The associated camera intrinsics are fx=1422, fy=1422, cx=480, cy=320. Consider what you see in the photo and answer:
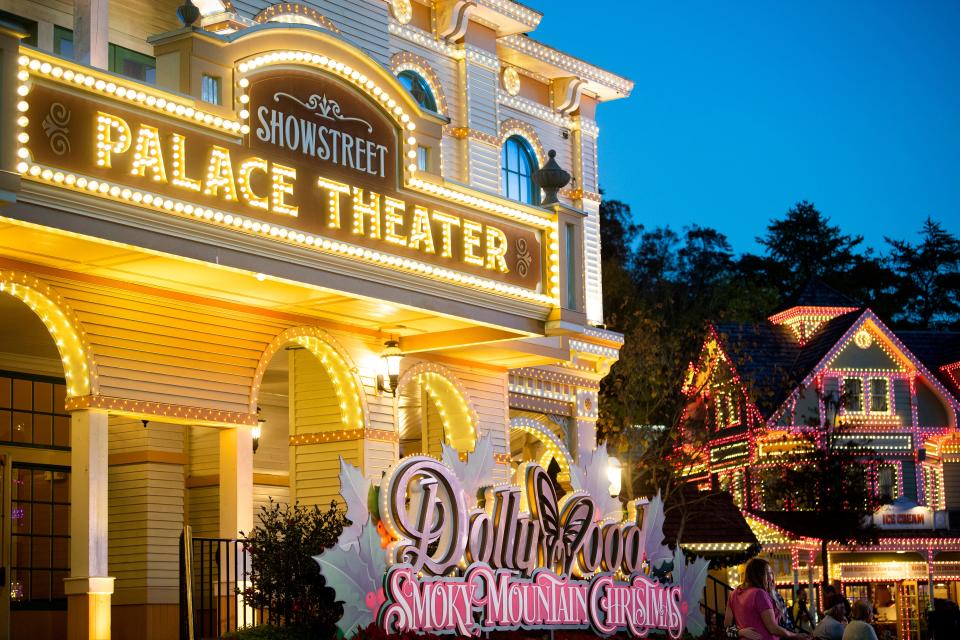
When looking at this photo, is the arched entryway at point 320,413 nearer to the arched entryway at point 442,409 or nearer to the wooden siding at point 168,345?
the wooden siding at point 168,345

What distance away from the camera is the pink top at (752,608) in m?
12.8

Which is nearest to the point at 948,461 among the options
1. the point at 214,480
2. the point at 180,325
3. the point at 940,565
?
the point at 940,565

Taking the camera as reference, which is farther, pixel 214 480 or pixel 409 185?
pixel 214 480

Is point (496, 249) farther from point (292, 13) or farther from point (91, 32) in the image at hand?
point (91, 32)

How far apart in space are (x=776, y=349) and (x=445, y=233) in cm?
3332

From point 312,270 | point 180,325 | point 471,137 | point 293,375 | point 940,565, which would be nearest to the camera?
point 312,270

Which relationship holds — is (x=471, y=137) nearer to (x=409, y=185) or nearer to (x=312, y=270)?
(x=409, y=185)

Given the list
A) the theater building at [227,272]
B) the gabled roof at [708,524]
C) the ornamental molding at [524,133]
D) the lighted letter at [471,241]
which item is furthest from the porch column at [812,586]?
the lighted letter at [471,241]

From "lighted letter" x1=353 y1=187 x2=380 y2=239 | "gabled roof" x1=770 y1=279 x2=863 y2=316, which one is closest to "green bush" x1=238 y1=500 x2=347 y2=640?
"lighted letter" x1=353 y1=187 x2=380 y2=239

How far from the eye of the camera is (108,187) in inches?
527

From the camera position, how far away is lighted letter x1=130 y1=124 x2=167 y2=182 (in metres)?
13.7

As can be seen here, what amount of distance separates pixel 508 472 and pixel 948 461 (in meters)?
31.5

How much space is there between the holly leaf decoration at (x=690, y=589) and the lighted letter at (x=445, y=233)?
5151 millimetres

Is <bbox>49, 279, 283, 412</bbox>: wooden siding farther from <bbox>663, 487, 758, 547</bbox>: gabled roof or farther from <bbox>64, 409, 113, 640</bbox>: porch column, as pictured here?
<bbox>663, 487, 758, 547</bbox>: gabled roof
